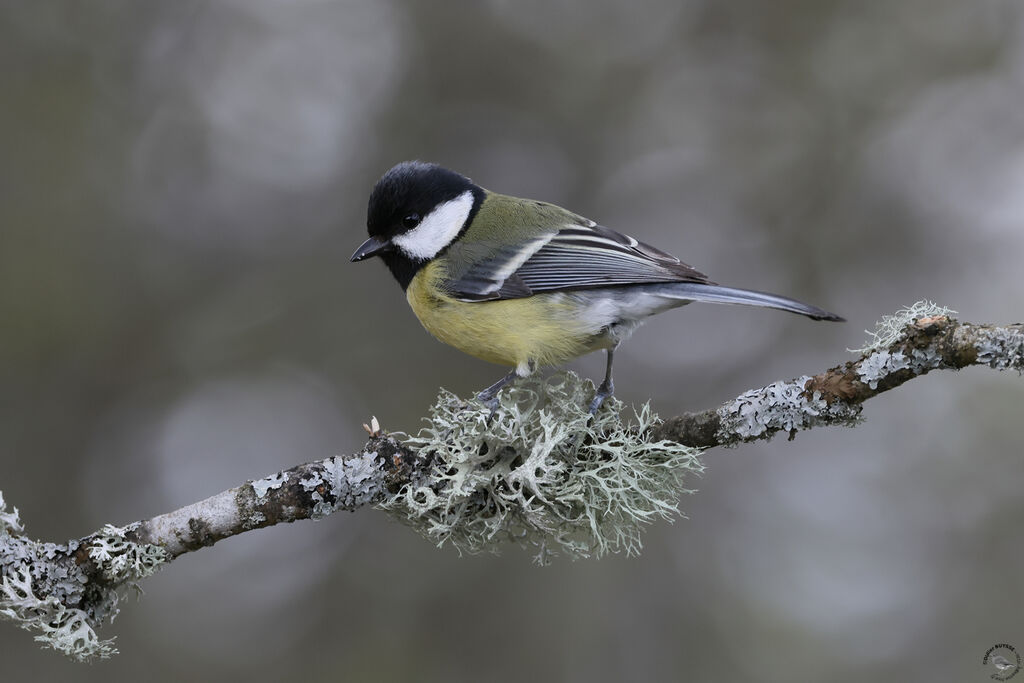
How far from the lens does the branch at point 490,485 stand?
1.96 m

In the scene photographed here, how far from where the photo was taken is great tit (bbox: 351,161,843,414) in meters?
2.73

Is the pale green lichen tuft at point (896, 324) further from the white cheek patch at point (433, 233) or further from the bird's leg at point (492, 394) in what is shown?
the white cheek patch at point (433, 233)

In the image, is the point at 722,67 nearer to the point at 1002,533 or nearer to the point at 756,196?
the point at 756,196

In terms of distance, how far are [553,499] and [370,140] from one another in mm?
3008

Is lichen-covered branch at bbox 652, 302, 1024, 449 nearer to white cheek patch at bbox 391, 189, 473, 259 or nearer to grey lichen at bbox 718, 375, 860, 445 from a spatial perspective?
grey lichen at bbox 718, 375, 860, 445

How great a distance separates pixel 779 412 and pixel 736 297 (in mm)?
485

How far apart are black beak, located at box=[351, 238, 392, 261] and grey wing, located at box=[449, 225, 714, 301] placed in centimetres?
32

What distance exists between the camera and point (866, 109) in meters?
4.61

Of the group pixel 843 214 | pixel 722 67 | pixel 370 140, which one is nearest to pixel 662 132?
pixel 722 67

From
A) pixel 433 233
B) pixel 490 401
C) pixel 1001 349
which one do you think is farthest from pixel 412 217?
pixel 1001 349

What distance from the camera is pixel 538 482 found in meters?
2.16

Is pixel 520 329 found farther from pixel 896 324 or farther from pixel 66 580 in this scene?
pixel 66 580

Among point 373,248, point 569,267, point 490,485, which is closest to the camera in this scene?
point 490,485

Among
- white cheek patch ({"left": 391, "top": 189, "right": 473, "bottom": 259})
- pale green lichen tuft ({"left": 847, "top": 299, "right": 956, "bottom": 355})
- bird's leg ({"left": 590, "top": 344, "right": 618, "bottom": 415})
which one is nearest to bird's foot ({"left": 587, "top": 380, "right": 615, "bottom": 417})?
bird's leg ({"left": 590, "top": 344, "right": 618, "bottom": 415})
